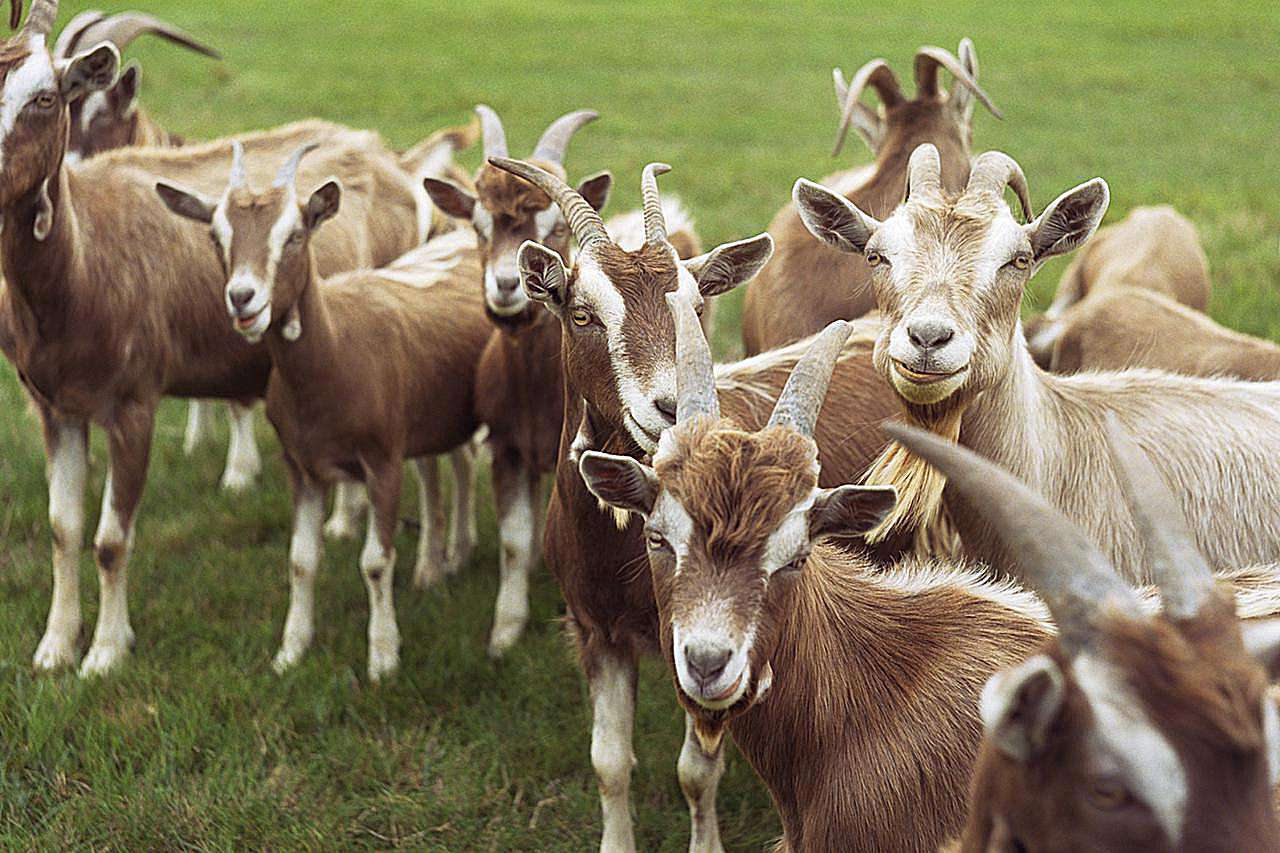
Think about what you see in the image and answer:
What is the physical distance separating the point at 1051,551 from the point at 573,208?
2.68 meters

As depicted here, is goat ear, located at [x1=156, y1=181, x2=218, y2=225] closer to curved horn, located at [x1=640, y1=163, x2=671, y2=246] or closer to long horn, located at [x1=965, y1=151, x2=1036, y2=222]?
curved horn, located at [x1=640, y1=163, x2=671, y2=246]

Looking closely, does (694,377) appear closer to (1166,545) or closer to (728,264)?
(728,264)

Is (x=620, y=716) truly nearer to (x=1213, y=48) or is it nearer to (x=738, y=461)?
(x=738, y=461)

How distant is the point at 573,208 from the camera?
4.52 metres

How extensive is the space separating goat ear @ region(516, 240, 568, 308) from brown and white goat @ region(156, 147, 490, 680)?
1.50 metres

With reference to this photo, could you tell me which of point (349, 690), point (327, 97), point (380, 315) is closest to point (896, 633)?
point (349, 690)

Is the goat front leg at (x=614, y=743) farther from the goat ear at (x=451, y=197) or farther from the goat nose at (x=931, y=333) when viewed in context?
the goat ear at (x=451, y=197)

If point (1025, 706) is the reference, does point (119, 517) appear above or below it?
below

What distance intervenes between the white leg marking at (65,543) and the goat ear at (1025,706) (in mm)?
4785

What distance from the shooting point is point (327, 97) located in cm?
1833

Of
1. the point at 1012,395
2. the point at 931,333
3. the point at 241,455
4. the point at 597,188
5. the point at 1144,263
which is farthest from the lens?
the point at 1144,263

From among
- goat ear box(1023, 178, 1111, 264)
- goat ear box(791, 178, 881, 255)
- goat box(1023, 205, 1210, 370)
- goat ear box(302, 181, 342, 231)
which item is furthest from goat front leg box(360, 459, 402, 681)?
goat box(1023, 205, 1210, 370)

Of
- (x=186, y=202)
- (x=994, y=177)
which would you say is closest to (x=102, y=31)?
(x=186, y=202)

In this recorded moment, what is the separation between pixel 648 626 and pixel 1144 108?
16.4m
